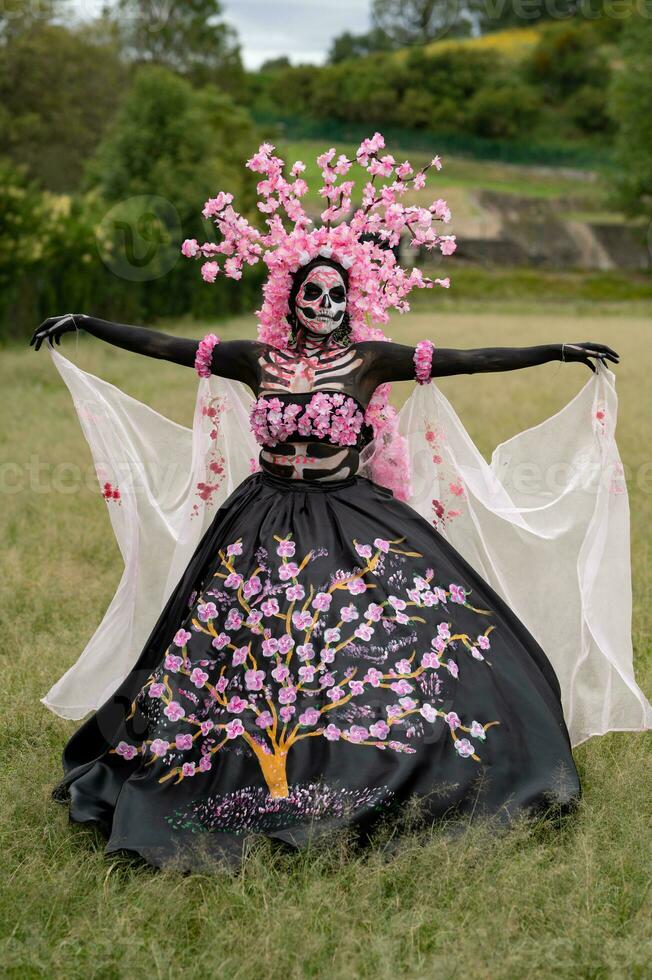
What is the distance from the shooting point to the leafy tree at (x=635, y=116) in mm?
43438

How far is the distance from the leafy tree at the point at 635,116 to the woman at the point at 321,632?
1634 inches

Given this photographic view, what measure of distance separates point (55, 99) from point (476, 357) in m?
38.8

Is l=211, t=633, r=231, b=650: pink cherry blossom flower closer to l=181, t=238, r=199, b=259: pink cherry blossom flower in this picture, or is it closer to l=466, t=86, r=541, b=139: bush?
l=181, t=238, r=199, b=259: pink cherry blossom flower

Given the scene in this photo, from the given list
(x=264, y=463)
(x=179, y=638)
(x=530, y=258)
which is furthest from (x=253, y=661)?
(x=530, y=258)

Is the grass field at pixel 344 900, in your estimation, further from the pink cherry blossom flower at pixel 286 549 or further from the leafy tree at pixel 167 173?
the leafy tree at pixel 167 173

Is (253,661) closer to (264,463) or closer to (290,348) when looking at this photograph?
(264,463)

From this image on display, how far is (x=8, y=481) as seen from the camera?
9.52 meters

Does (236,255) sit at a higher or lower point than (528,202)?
lower

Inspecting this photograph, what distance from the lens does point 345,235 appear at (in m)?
4.27

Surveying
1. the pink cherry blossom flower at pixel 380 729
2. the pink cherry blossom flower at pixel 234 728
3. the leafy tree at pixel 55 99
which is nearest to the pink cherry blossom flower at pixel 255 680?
the pink cherry blossom flower at pixel 234 728

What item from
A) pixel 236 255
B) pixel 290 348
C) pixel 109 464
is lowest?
pixel 109 464

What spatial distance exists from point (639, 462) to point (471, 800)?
23.4 ft

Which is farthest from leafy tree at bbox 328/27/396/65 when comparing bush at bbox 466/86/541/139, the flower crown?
the flower crown

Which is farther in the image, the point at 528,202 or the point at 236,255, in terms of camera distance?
the point at 528,202
